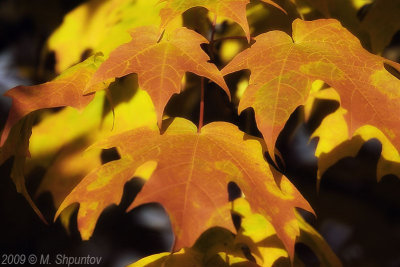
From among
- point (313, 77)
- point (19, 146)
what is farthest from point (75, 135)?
point (313, 77)

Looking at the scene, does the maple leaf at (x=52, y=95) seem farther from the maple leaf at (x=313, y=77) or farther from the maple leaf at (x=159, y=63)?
the maple leaf at (x=313, y=77)

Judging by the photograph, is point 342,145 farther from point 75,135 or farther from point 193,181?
point 75,135

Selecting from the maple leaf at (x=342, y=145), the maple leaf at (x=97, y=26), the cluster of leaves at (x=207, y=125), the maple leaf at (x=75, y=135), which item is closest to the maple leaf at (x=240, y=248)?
the cluster of leaves at (x=207, y=125)

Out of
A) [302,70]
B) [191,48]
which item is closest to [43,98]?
[191,48]

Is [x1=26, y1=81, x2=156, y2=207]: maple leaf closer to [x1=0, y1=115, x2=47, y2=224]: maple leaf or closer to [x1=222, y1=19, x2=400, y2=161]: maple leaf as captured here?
[x1=0, y1=115, x2=47, y2=224]: maple leaf

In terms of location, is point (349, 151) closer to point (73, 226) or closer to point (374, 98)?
point (374, 98)
